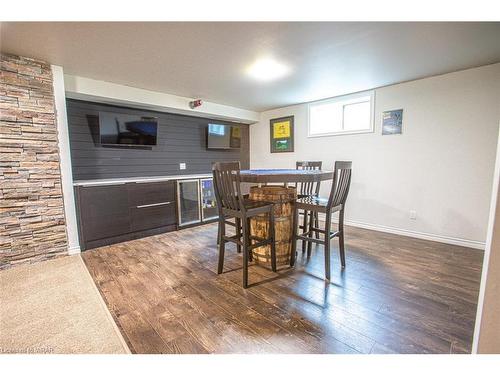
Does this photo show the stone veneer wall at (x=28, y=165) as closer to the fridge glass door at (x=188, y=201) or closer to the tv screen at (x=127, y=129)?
the tv screen at (x=127, y=129)

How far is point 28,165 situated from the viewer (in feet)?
8.07

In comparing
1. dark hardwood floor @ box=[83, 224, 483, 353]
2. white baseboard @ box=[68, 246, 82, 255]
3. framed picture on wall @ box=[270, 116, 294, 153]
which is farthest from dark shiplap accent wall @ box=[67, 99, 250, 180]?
dark hardwood floor @ box=[83, 224, 483, 353]

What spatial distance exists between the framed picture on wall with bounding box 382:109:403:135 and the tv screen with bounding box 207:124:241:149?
288 centimetres

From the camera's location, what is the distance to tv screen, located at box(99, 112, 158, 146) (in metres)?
3.25

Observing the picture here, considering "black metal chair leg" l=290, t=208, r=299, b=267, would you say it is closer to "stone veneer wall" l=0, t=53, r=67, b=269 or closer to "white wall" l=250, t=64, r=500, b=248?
"white wall" l=250, t=64, r=500, b=248

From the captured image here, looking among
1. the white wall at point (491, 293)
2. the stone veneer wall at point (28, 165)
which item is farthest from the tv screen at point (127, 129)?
the white wall at point (491, 293)

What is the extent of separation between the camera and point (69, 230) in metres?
2.78

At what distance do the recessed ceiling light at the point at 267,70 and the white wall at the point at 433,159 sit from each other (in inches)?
67.0

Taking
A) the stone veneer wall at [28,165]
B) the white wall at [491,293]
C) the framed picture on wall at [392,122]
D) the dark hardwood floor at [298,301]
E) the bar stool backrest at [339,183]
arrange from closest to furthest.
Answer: the white wall at [491,293], the dark hardwood floor at [298,301], the bar stool backrest at [339,183], the stone veneer wall at [28,165], the framed picture on wall at [392,122]

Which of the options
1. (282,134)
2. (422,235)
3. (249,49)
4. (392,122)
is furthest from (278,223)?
(282,134)

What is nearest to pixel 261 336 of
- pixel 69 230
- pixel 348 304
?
pixel 348 304

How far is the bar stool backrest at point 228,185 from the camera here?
1957mm
